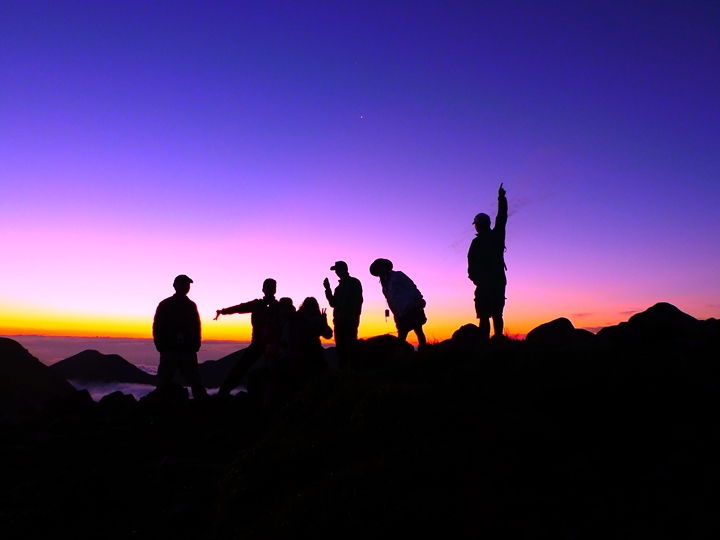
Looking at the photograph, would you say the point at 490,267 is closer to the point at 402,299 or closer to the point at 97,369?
the point at 402,299

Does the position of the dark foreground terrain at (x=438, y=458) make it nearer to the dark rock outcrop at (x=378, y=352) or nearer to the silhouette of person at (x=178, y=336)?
the silhouette of person at (x=178, y=336)

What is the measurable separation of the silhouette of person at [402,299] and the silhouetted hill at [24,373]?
29881 mm

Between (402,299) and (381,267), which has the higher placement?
(381,267)

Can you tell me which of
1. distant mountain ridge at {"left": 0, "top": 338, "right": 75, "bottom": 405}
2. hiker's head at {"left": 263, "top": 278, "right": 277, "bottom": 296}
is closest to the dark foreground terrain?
hiker's head at {"left": 263, "top": 278, "right": 277, "bottom": 296}

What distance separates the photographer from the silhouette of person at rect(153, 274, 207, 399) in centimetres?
983

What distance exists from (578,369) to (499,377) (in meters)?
1.07

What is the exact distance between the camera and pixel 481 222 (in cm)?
1056

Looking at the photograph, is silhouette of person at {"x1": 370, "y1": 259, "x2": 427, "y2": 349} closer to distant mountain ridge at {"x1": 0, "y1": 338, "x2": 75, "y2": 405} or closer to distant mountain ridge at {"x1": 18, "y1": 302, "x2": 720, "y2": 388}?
distant mountain ridge at {"x1": 18, "y1": 302, "x2": 720, "y2": 388}

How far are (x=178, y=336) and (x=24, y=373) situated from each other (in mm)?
33732

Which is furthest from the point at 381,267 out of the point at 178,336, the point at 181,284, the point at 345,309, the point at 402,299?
the point at 178,336

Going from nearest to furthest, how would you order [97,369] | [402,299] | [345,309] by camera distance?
[345,309], [402,299], [97,369]

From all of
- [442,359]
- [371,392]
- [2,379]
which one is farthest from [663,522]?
[2,379]

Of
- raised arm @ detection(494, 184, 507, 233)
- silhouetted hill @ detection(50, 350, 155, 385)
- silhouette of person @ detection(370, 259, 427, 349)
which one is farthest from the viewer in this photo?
silhouetted hill @ detection(50, 350, 155, 385)

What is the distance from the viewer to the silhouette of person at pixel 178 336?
387 inches
